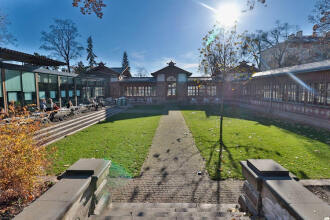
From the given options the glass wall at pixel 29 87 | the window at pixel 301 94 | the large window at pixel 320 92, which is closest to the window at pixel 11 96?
the glass wall at pixel 29 87

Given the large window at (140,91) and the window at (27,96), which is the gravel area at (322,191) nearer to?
the window at (27,96)

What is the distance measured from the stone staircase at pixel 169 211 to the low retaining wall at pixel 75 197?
29 centimetres

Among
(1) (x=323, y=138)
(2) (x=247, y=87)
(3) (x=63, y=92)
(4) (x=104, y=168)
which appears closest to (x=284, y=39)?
(2) (x=247, y=87)

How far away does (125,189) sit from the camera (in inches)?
152

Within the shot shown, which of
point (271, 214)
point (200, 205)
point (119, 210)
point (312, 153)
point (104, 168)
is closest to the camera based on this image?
point (271, 214)

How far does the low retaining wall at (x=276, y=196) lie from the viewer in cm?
175

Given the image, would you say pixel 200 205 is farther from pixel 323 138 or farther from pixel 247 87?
pixel 247 87

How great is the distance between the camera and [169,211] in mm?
2992

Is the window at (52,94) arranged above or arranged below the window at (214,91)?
below

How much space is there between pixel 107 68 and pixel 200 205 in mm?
30646

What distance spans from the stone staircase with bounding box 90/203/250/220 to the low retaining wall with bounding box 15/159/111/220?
285 millimetres

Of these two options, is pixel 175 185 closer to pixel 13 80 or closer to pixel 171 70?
pixel 13 80

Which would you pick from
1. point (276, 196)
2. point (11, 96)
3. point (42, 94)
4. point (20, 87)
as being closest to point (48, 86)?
A: point (42, 94)

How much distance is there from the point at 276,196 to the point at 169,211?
5.86 ft
